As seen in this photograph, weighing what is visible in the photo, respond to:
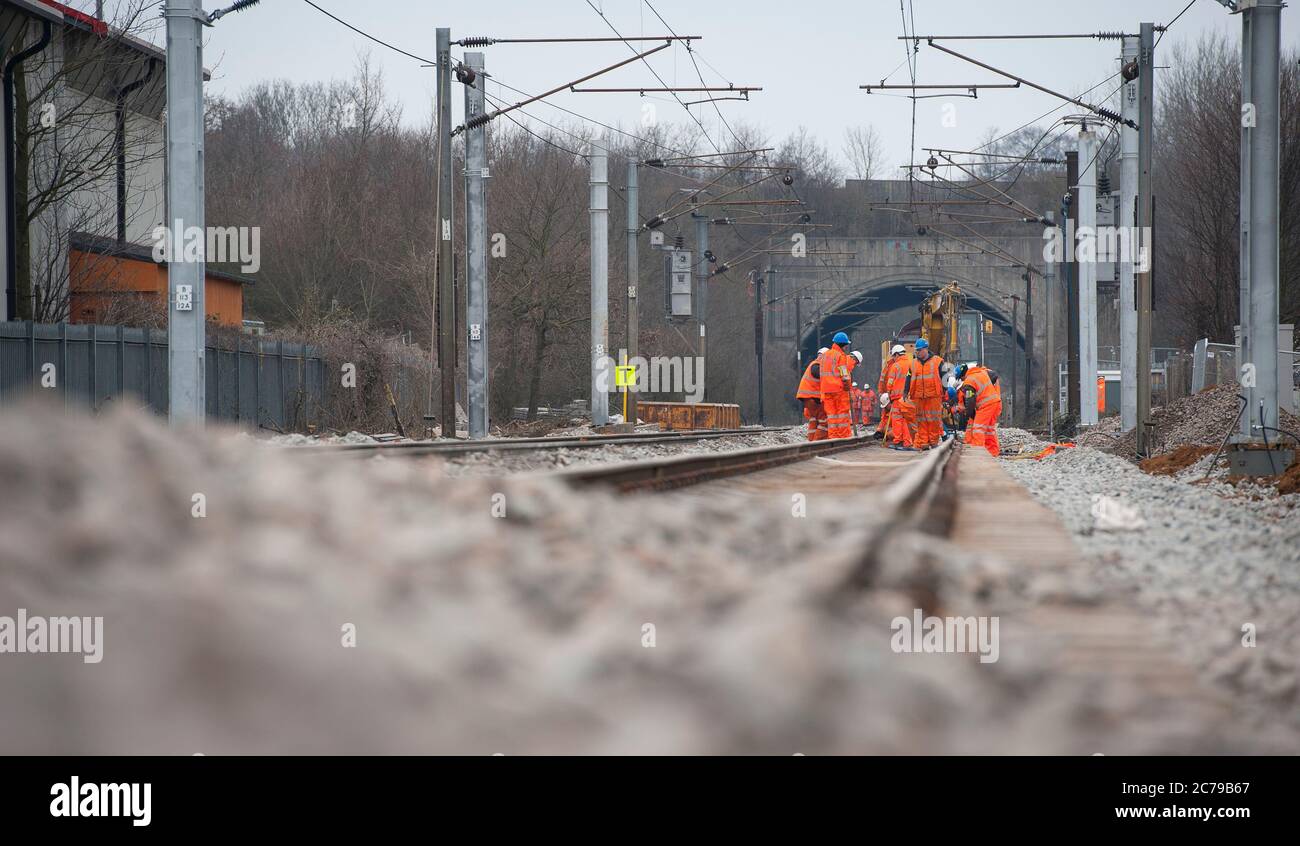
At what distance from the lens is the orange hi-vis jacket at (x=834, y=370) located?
2041 centimetres

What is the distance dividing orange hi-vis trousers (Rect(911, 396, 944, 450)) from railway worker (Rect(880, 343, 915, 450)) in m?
0.21

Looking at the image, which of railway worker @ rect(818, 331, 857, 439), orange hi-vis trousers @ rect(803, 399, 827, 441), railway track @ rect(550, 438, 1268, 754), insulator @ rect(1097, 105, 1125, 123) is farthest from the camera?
insulator @ rect(1097, 105, 1125, 123)

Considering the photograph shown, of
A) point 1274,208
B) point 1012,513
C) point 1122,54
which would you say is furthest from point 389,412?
point 1012,513

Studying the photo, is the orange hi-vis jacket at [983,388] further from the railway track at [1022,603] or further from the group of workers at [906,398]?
the railway track at [1022,603]

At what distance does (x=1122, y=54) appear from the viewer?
75.0ft

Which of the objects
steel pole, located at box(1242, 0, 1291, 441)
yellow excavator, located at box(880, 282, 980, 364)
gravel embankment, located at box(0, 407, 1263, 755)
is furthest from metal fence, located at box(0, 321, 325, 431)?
yellow excavator, located at box(880, 282, 980, 364)

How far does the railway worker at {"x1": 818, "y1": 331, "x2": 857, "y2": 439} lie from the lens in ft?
67.4

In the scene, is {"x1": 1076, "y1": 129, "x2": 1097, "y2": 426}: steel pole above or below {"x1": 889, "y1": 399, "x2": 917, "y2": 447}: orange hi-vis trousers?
above

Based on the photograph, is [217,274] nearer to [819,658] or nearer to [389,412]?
[389,412]

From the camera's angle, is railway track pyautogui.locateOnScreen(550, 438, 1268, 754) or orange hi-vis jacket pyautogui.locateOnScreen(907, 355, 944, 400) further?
orange hi-vis jacket pyautogui.locateOnScreen(907, 355, 944, 400)

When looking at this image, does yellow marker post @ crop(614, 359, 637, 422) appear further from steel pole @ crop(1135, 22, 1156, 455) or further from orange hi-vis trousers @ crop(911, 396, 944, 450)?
steel pole @ crop(1135, 22, 1156, 455)
